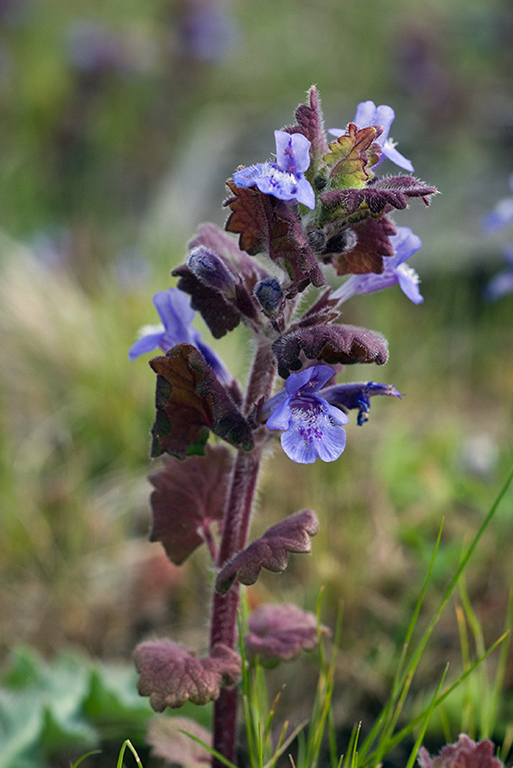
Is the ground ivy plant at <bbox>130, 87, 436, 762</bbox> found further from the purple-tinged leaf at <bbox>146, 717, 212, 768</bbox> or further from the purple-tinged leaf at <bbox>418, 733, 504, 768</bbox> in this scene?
the purple-tinged leaf at <bbox>418, 733, 504, 768</bbox>

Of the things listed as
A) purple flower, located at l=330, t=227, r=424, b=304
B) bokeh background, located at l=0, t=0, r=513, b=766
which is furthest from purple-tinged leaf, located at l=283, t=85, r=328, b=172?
bokeh background, located at l=0, t=0, r=513, b=766

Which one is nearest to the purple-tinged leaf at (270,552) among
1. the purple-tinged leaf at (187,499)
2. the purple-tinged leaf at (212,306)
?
the purple-tinged leaf at (187,499)

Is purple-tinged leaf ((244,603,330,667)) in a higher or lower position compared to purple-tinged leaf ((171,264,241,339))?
lower

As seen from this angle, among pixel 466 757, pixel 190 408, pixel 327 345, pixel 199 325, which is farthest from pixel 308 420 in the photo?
pixel 199 325

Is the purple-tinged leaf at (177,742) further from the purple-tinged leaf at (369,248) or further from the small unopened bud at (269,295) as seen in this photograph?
the purple-tinged leaf at (369,248)

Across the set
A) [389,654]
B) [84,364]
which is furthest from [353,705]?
[84,364]

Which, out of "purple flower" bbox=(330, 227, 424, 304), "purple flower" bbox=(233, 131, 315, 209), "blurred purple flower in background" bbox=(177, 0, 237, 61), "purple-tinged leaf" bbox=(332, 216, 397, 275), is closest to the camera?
"purple flower" bbox=(233, 131, 315, 209)
